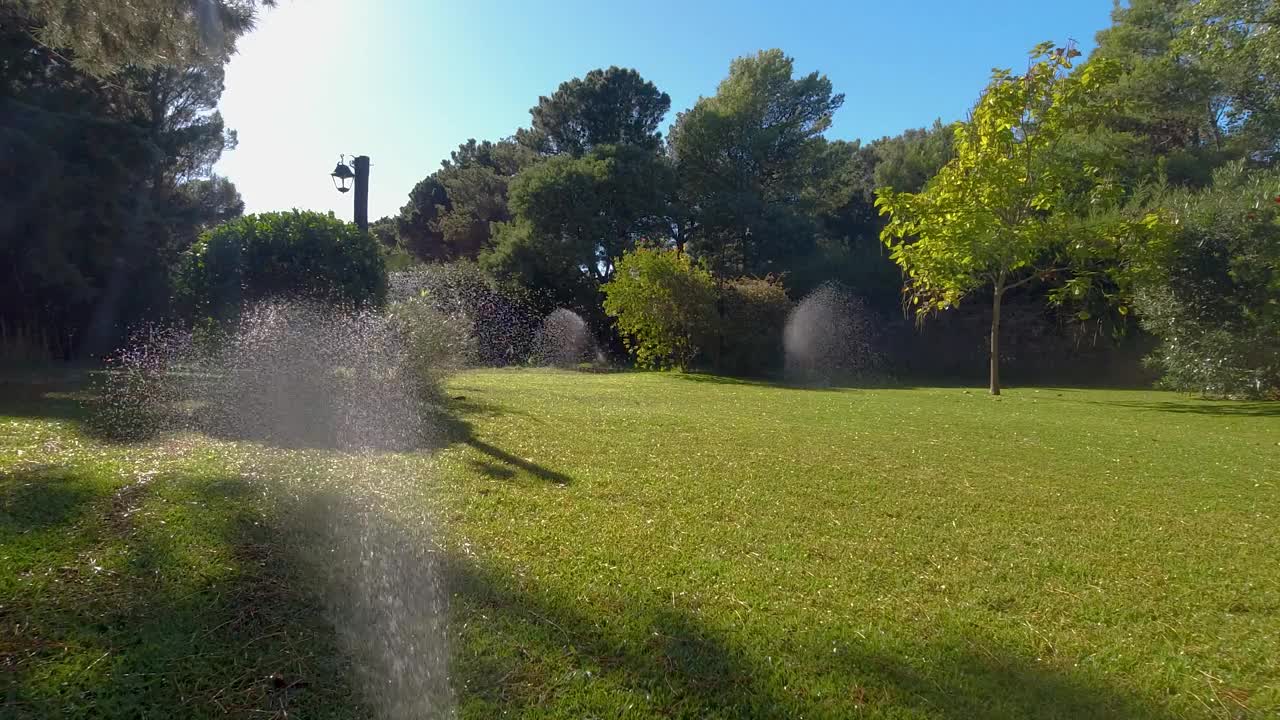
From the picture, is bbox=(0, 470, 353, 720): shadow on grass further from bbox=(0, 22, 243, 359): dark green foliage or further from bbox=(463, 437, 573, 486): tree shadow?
bbox=(0, 22, 243, 359): dark green foliage

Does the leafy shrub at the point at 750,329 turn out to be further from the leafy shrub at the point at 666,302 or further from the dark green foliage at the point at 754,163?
the dark green foliage at the point at 754,163

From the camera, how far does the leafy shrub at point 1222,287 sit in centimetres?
1301

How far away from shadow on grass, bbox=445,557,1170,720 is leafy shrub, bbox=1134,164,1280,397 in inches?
540

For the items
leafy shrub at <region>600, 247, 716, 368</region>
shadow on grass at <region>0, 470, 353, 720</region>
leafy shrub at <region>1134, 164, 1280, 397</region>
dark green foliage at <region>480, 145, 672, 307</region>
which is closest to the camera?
shadow on grass at <region>0, 470, 353, 720</region>

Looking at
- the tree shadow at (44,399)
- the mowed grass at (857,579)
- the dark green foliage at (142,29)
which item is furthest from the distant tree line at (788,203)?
the mowed grass at (857,579)

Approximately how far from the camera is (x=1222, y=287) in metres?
13.9

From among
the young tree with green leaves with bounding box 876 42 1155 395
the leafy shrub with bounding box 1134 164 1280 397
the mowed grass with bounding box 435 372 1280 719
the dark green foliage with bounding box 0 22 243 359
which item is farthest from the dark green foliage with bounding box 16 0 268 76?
the leafy shrub with bounding box 1134 164 1280 397

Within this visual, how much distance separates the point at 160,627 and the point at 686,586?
1998mm

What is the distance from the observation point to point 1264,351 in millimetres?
13375

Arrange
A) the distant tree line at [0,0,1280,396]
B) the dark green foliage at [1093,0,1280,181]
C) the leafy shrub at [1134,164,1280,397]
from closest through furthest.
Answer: the leafy shrub at [1134,164,1280,397] < the distant tree line at [0,0,1280,396] < the dark green foliage at [1093,0,1280,181]

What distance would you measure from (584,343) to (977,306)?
45.5 feet

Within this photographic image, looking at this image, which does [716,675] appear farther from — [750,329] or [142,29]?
[750,329]

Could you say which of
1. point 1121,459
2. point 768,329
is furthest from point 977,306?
point 1121,459

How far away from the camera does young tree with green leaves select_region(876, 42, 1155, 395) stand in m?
14.1
